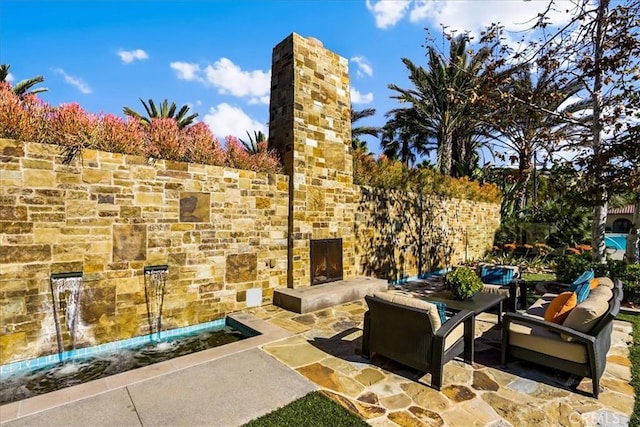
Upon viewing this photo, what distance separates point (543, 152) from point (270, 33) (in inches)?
286

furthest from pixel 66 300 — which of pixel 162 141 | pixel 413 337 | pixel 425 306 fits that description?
pixel 425 306

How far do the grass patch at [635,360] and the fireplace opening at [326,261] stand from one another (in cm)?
509

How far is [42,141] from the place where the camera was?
14.4 feet

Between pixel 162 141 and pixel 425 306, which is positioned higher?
pixel 162 141

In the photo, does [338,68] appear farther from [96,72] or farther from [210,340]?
[210,340]

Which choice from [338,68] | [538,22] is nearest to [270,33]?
[338,68]

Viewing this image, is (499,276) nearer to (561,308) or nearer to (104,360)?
(561,308)

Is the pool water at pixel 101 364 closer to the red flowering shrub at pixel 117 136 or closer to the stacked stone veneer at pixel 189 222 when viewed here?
the stacked stone veneer at pixel 189 222

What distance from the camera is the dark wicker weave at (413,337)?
3.43 metres

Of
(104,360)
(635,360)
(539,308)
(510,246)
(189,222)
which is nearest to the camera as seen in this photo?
(635,360)

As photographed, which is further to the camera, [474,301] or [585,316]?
[474,301]

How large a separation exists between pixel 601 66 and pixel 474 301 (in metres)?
5.40

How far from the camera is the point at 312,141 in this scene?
284 inches

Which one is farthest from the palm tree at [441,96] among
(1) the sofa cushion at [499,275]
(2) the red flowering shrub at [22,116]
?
(2) the red flowering shrub at [22,116]
